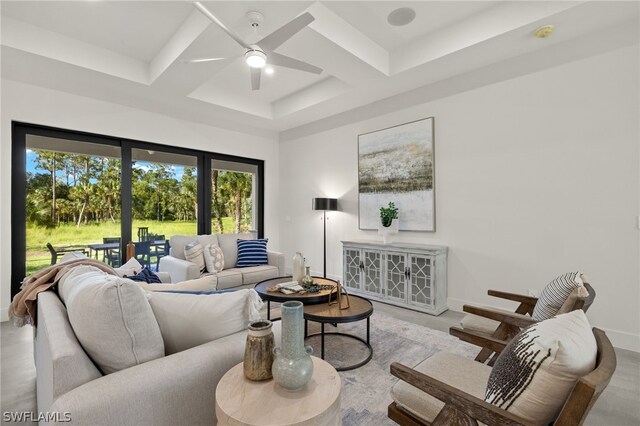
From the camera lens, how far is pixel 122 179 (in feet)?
14.0

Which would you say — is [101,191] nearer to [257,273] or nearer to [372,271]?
[257,273]

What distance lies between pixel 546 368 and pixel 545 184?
2810mm

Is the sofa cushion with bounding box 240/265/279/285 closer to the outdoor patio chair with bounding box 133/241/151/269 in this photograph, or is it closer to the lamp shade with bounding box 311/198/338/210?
the lamp shade with bounding box 311/198/338/210

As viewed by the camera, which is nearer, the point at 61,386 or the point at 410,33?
the point at 61,386

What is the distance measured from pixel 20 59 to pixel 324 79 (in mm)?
3363

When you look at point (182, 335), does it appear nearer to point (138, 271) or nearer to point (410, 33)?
point (138, 271)

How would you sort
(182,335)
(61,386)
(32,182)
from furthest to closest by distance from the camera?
(32,182), (182,335), (61,386)

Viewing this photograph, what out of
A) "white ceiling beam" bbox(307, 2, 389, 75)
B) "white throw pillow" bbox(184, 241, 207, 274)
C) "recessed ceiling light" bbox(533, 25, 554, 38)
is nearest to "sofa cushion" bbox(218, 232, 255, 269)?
"white throw pillow" bbox(184, 241, 207, 274)

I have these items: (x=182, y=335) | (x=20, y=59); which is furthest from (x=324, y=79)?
(x=182, y=335)

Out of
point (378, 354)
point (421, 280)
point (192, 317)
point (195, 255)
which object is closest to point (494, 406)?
point (192, 317)

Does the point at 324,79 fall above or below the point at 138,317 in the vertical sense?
above

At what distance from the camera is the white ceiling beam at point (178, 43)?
2738 mm

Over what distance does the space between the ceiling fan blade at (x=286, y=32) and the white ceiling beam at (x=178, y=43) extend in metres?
0.62

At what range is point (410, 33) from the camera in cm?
320
